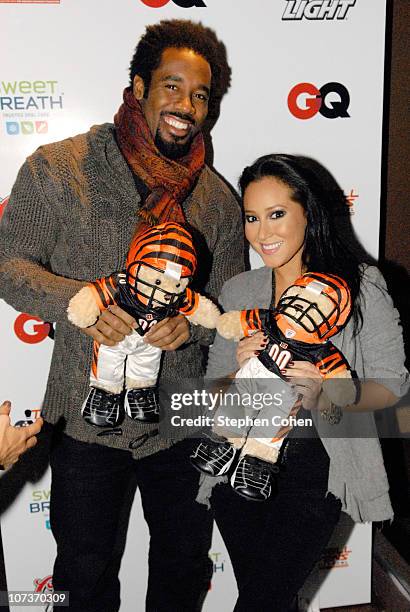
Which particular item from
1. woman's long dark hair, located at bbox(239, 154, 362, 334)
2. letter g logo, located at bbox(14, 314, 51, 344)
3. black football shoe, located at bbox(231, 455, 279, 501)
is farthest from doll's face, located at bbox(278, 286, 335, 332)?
letter g logo, located at bbox(14, 314, 51, 344)

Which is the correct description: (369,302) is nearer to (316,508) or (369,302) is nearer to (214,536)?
(316,508)

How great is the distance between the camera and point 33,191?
1.36 meters

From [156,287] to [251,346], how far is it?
241mm

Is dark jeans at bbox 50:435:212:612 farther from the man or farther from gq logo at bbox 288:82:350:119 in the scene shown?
gq logo at bbox 288:82:350:119

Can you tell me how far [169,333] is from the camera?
4.30 feet

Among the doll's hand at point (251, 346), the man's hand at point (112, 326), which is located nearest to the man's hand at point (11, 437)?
the man's hand at point (112, 326)

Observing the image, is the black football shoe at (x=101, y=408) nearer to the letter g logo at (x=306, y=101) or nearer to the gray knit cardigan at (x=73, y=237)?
the gray knit cardigan at (x=73, y=237)

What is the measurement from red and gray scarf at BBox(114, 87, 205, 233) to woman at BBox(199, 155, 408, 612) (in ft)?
0.53

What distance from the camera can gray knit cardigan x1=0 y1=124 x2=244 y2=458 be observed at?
4.34ft

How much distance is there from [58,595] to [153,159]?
1.15 m

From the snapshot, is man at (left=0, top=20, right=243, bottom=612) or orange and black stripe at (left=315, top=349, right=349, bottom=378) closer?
orange and black stripe at (left=315, top=349, right=349, bottom=378)

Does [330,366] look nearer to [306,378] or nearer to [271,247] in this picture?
[306,378]

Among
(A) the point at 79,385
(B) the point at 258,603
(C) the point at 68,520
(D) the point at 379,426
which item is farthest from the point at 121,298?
(D) the point at 379,426

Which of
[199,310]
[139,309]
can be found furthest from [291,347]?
[139,309]
